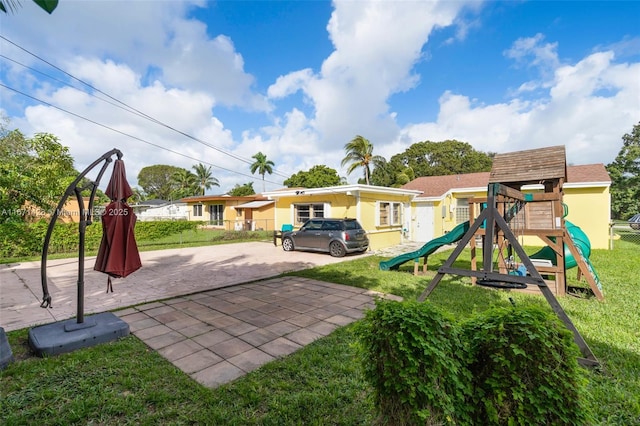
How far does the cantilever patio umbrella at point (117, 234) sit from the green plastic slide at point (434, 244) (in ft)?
20.0

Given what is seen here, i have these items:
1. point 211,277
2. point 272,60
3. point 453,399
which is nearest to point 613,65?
point 272,60

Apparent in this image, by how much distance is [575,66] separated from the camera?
10188 mm

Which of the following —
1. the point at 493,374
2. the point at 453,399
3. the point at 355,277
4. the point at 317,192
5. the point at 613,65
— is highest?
the point at 613,65

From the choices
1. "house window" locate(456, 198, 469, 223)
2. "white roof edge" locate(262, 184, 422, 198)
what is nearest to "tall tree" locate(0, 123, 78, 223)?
"white roof edge" locate(262, 184, 422, 198)

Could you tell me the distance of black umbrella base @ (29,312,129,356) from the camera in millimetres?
3215

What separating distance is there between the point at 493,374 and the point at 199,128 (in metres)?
Result: 22.9

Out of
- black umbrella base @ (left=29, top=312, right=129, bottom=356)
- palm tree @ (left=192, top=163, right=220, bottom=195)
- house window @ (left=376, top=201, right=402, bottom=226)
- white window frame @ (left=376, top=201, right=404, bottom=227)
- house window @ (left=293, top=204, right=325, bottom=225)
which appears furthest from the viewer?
palm tree @ (left=192, top=163, right=220, bottom=195)

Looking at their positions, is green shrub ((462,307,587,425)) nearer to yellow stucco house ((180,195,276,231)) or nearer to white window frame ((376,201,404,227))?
white window frame ((376,201,404,227))

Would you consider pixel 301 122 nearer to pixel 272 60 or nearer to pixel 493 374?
pixel 272 60

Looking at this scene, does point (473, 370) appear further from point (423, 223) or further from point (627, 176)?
point (627, 176)

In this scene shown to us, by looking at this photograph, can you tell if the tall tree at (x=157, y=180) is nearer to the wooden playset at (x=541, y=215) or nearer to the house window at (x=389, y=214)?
the house window at (x=389, y=214)

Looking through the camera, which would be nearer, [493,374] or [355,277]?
[493,374]

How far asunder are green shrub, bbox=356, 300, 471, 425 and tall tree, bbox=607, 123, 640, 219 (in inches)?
1438

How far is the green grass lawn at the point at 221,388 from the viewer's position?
7.19 feet
